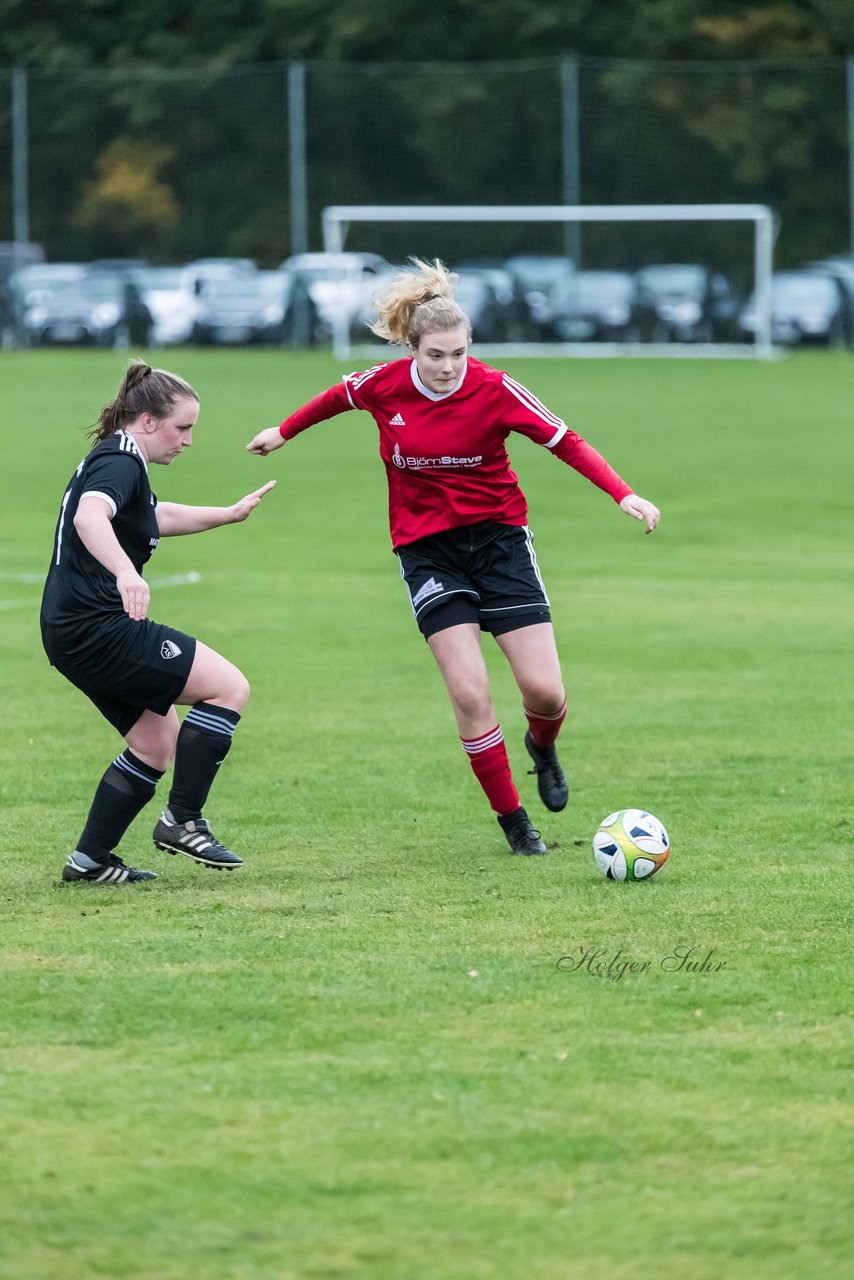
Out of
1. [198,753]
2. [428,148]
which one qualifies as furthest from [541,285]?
[198,753]

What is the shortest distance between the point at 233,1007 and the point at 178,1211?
3.75 ft

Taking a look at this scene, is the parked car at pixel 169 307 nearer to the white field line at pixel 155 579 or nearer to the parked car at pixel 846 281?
the parked car at pixel 846 281

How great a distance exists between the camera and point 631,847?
5.89 metres

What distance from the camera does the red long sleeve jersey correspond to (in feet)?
20.9

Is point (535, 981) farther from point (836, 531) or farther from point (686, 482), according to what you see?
point (686, 482)

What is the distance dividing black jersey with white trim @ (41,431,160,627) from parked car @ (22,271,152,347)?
31.5 metres

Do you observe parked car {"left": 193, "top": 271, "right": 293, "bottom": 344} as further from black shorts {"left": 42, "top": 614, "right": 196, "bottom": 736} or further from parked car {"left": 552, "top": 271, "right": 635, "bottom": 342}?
black shorts {"left": 42, "top": 614, "right": 196, "bottom": 736}

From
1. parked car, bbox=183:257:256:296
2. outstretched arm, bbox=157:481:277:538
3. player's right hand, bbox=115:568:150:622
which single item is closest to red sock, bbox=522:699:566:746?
outstretched arm, bbox=157:481:277:538

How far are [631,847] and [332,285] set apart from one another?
31.3m

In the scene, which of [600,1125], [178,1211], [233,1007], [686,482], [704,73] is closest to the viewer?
[178,1211]

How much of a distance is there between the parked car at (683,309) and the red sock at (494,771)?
29.0 m

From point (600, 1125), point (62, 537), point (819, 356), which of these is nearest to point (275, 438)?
point (62, 537)

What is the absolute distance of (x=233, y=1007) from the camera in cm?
461

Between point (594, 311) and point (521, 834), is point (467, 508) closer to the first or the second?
point (521, 834)
